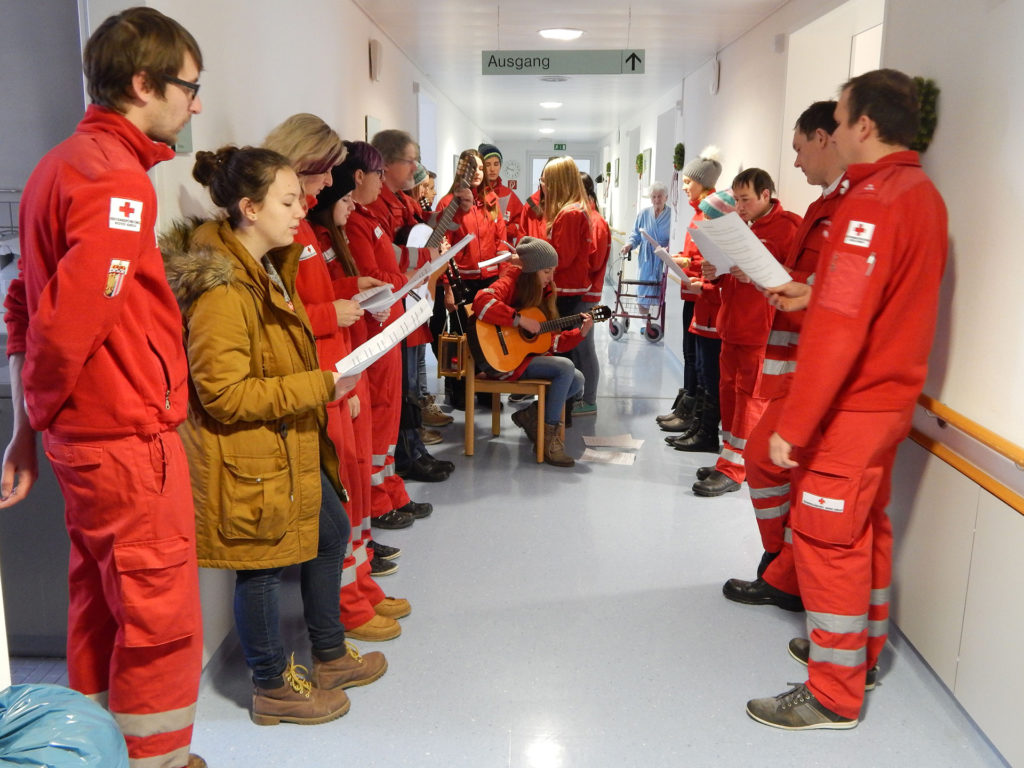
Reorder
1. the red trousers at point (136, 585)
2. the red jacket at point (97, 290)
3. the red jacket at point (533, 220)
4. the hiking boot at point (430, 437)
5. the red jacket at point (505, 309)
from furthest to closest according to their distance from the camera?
the red jacket at point (533, 220) < the hiking boot at point (430, 437) < the red jacket at point (505, 309) < the red trousers at point (136, 585) < the red jacket at point (97, 290)

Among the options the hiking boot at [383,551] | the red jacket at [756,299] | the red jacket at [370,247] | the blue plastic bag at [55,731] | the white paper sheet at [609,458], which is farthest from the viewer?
the white paper sheet at [609,458]

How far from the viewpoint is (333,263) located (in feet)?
9.14

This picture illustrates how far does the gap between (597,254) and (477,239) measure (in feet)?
2.59

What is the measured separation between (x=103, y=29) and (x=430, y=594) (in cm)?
214

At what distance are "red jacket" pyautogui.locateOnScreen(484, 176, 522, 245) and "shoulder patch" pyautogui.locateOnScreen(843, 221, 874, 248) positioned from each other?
3949mm

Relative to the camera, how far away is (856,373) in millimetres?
2094

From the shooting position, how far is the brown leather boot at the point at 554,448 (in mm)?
4609

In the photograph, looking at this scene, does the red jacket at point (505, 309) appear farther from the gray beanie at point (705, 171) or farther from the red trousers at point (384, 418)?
the gray beanie at point (705, 171)

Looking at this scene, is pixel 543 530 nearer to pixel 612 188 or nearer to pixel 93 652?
pixel 93 652

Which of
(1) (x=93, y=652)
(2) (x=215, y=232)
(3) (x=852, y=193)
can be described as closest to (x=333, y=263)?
(2) (x=215, y=232)

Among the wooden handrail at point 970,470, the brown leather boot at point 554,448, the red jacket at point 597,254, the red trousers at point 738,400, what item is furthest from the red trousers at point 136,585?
the red jacket at point 597,254

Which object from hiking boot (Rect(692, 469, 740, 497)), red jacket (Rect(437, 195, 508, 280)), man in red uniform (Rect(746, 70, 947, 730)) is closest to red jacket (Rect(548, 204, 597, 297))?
red jacket (Rect(437, 195, 508, 280))

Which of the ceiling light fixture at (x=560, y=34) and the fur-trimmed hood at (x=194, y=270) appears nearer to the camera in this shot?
the fur-trimmed hood at (x=194, y=270)

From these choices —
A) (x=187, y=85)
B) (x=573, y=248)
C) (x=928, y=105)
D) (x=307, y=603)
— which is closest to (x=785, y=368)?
(x=928, y=105)
